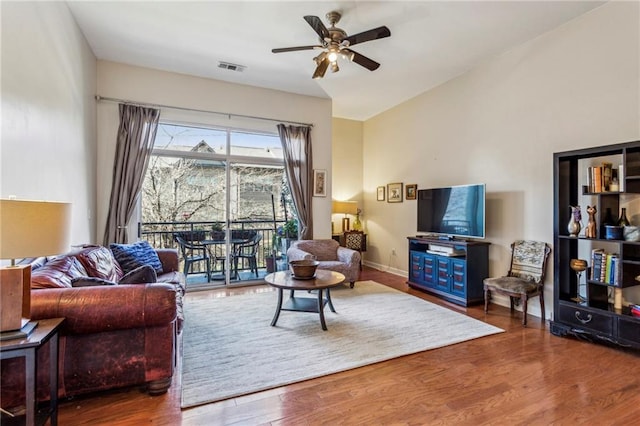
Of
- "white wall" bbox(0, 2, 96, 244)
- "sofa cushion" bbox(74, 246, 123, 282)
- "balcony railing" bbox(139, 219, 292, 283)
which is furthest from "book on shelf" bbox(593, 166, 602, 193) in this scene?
"white wall" bbox(0, 2, 96, 244)

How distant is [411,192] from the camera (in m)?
5.75

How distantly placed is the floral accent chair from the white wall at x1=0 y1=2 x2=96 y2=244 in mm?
4532

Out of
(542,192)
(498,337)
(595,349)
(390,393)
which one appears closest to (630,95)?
(542,192)

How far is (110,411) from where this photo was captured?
1.95 m

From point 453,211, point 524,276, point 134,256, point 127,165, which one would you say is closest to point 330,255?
point 453,211

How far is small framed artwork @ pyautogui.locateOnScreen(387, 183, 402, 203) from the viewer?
19.8 ft

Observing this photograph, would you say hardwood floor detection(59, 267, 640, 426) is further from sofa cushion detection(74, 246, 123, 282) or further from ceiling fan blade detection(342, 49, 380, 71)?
ceiling fan blade detection(342, 49, 380, 71)

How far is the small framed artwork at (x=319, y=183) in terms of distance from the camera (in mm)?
5617

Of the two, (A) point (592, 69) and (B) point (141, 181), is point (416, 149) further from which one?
(B) point (141, 181)

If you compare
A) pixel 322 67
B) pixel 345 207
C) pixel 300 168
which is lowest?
pixel 345 207

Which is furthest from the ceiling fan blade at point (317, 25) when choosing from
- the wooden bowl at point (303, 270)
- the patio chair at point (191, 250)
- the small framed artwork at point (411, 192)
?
the patio chair at point (191, 250)

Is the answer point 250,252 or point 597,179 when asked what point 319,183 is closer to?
point 250,252

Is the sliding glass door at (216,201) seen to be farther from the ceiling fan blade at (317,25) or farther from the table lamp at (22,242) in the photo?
the table lamp at (22,242)

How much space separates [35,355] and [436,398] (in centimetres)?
228
